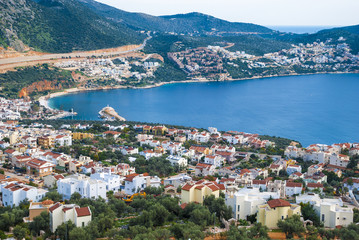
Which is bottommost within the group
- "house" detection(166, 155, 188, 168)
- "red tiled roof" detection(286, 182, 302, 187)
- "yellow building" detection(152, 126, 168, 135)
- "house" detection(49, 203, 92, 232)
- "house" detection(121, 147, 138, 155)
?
"yellow building" detection(152, 126, 168, 135)

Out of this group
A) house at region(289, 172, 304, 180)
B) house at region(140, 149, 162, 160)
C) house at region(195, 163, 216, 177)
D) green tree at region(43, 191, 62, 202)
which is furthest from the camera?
house at region(140, 149, 162, 160)

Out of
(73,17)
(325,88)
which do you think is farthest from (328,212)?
(73,17)

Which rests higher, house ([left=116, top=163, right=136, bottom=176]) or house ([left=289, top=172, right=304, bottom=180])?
house ([left=116, top=163, right=136, bottom=176])

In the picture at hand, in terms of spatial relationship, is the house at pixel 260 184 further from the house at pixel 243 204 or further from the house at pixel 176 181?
the house at pixel 243 204

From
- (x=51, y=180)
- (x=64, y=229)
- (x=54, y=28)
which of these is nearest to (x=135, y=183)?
(x=51, y=180)

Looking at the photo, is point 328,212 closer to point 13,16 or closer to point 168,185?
point 168,185

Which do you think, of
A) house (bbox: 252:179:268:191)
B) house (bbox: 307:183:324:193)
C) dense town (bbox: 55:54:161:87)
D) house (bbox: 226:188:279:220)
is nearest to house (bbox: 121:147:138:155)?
house (bbox: 252:179:268:191)

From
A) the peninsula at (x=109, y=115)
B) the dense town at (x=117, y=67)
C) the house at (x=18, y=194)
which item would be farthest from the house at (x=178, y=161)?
the dense town at (x=117, y=67)

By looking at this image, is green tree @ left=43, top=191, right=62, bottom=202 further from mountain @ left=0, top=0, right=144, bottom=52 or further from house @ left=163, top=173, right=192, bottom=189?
mountain @ left=0, top=0, right=144, bottom=52
